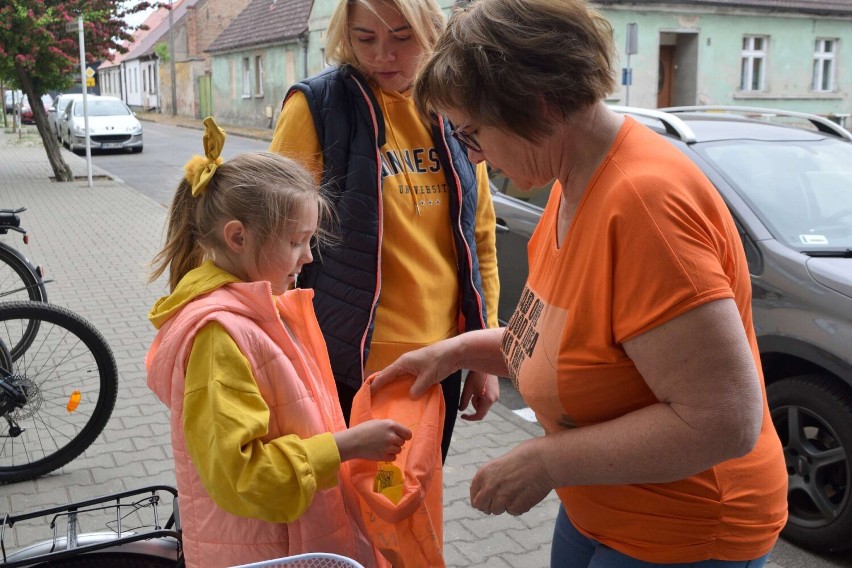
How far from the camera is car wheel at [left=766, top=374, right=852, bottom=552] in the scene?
347 cm

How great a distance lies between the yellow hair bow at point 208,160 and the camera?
1941mm

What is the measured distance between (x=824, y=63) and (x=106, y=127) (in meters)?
21.5

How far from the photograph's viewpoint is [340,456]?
1.75 m

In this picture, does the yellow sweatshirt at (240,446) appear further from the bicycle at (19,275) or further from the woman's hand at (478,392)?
the bicycle at (19,275)

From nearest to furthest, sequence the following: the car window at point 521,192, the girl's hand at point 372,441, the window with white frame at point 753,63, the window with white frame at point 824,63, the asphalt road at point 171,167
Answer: the girl's hand at point 372,441 → the asphalt road at point 171,167 → the car window at point 521,192 → the window with white frame at point 753,63 → the window with white frame at point 824,63

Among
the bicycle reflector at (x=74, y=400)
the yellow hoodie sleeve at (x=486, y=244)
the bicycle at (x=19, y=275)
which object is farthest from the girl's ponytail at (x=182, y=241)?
the bicycle at (x=19, y=275)

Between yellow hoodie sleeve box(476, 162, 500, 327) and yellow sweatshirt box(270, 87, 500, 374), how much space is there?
26 centimetres

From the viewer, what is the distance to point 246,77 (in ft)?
123

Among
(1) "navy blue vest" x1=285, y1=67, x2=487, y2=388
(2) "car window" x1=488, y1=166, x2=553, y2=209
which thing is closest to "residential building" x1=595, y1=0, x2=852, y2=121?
(2) "car window" x1=488, y1=166, x2=553, y2=209

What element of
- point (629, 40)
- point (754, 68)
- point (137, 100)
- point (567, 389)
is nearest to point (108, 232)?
point (629, 40)

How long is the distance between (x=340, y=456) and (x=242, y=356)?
0.28 meters

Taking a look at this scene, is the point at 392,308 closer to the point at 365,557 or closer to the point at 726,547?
the point at 365,557

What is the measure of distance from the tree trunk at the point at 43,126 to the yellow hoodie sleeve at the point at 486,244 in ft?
52.1

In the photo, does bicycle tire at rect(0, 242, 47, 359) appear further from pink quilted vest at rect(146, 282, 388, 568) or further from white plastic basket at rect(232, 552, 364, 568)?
white plastic basket at rect(232, 552, 364, 568)
